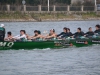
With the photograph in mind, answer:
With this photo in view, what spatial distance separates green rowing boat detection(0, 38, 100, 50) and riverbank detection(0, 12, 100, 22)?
43370 millimetres

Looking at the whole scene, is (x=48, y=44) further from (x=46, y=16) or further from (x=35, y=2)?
(x=35, y=2)

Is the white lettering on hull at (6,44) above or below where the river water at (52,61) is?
above

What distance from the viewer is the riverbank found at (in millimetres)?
88188

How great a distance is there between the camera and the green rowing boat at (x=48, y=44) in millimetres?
40938

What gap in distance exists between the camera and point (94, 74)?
3197 cm

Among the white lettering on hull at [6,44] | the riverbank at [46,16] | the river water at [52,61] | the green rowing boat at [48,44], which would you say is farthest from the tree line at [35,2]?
the white lettering on hull at [6,44]

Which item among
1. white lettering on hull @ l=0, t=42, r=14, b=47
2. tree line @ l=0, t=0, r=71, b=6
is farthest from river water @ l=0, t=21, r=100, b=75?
tree line @ l=0, t=0, r=71, b=6

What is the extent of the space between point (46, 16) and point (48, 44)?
47.9 m

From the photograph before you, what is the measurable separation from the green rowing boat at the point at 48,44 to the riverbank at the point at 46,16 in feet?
142

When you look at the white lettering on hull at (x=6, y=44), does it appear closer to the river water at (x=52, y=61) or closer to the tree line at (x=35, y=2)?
the river water at (x=52, y=61)

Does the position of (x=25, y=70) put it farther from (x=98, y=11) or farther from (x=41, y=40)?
(x=98, y=11)

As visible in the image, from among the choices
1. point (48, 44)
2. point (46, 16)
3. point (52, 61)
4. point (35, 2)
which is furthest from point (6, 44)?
point (35, 2)

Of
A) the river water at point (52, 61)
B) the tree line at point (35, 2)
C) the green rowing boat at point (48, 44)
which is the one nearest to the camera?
the river water at point (52, 61)

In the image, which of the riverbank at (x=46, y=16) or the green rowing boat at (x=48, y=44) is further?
the riverbank at (x=46, y=16)
